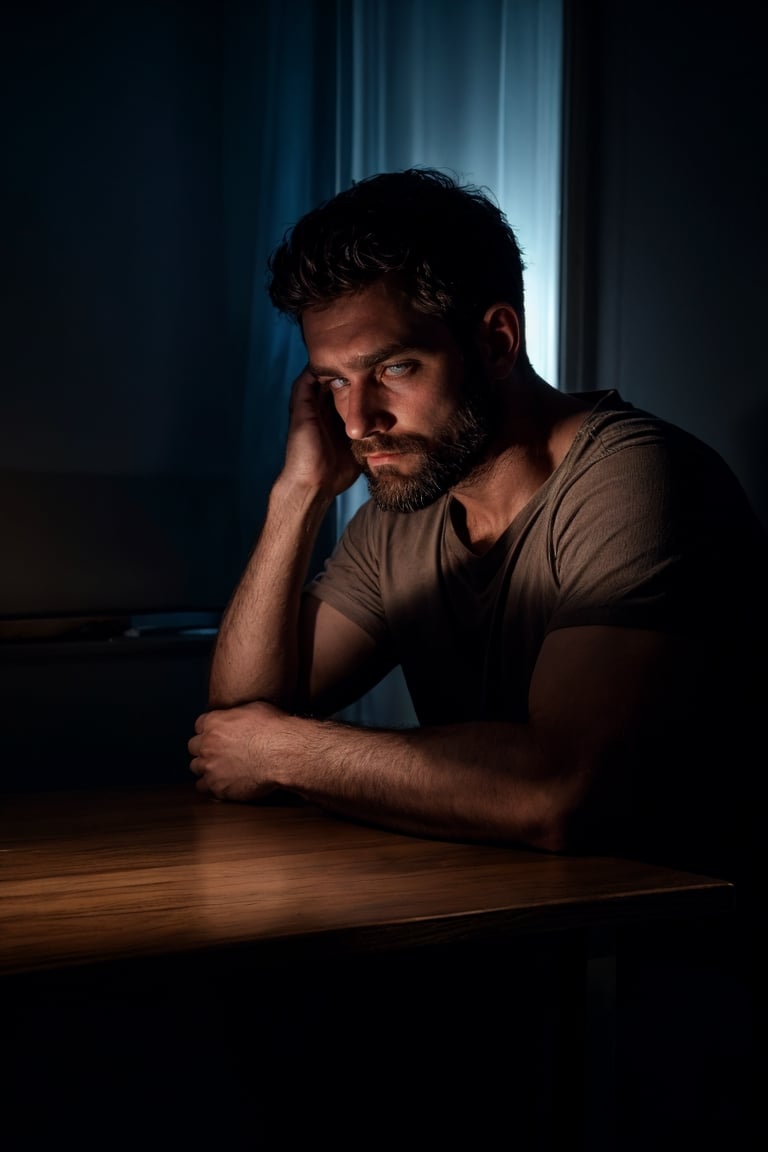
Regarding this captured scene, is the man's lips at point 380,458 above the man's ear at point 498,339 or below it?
below

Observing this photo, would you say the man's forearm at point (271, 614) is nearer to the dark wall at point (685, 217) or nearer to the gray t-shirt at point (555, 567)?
the gray t-shirt at point (555, 567)

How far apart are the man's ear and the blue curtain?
0.82 metres

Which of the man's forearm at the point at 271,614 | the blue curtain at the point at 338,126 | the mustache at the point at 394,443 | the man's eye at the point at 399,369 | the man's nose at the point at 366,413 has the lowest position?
the man's forearm at the point at 271,614

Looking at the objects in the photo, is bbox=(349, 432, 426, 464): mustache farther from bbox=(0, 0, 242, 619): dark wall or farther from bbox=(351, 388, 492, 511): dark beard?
bbox=(0, 0, 242, 619): dark wall

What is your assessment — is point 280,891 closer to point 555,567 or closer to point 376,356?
point 555,567

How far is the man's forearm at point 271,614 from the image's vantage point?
5.74 ft

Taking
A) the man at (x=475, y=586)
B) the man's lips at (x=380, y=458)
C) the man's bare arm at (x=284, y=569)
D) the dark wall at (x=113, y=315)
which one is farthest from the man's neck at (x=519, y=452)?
the dark wall at (x=113, y=315)

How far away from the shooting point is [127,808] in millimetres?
1456

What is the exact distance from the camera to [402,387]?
Answer: 64.3 inches

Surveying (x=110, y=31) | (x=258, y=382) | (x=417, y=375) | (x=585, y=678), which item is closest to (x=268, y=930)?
(x=585, y=678)

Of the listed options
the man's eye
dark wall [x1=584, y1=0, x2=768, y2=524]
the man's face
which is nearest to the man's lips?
the man's face

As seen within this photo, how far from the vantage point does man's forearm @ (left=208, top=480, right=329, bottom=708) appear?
1748 mm

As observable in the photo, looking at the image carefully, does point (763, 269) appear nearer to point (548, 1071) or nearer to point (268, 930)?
point (548, 1071)

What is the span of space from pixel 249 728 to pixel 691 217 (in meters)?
1.26
